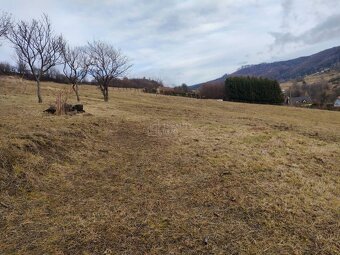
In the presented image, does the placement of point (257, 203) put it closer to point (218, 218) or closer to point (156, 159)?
point (218, 218)

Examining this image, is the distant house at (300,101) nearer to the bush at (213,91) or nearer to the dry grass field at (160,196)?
the bush at (213,91)

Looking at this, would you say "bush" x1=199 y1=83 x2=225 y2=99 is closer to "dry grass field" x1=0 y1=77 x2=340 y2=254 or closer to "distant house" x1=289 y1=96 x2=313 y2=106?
"distant house" x1=289 y1=96 x2=313 y2=106

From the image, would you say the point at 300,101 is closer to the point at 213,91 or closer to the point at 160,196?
the point at 213,91

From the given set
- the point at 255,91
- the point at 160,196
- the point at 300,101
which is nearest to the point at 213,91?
the point at 255,91

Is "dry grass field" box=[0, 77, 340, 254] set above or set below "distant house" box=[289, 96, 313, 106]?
above

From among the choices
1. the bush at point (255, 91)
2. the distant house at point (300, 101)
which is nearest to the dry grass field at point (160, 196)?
the bush at point (255, 91)

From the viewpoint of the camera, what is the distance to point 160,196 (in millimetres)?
6840

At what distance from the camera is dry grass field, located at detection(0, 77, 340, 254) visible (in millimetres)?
5094

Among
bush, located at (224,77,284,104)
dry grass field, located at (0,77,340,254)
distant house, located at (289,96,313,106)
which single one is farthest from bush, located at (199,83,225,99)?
dry grass field, located at (0,77,340,254)

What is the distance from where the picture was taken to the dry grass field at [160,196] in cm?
509

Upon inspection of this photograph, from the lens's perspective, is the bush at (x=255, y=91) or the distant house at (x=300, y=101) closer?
the bush at (x=255, y=91)

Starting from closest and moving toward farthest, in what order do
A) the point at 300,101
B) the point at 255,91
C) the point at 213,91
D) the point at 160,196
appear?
1. the point at 160,196
2. the point at 255,91
3. the point at 213,91
4. the point at 300,101

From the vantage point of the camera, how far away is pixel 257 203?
6508mm

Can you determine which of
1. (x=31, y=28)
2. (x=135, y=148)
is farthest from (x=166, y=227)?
(x=31, y=28)
